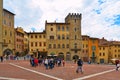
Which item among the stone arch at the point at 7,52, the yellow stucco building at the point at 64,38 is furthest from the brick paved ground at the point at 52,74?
the yellow stucco building at the point at 64,38

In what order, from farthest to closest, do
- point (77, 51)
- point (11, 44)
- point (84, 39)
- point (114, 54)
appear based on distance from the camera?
point (114, 54) < point (84, 39) < point (77, 51) < point (11, 44)

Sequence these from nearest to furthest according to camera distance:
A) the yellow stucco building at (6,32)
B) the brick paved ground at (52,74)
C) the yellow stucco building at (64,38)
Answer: the brick paved ground at (52,74) < the yellow stucco building at (6,32) < the yellow stucco building at (64,38)

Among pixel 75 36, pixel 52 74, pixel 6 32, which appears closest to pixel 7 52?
pixel 6 32

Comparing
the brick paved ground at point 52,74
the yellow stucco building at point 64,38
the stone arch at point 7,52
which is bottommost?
the brick paved ground at point 52,74

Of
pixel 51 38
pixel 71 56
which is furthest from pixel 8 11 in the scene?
pixel 71 56

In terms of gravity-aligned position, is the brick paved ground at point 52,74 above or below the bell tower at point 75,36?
below

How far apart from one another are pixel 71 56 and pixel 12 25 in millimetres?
20312

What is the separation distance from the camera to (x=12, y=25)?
88062 mm

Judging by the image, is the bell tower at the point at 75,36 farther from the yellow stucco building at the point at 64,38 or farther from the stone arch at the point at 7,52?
the stone arch at the point at 7,52

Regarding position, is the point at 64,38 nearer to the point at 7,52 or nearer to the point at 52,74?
the point at 7,52

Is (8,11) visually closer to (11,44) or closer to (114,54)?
(11,44)

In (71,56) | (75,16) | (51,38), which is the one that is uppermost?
(75,16)

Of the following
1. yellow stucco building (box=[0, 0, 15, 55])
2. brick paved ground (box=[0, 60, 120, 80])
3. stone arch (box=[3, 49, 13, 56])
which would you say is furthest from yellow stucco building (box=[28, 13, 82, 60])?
brick paved ground (box=[0, 60, 120, 80])

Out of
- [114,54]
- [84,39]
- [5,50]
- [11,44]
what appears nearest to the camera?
[5,50]
